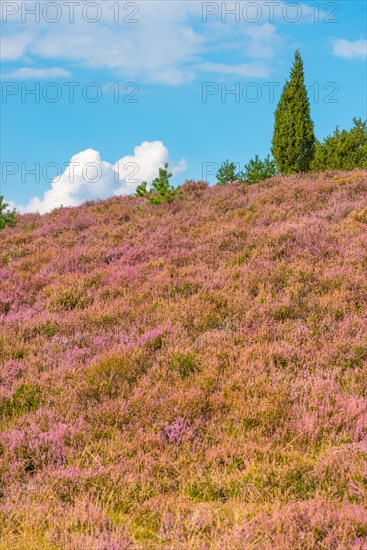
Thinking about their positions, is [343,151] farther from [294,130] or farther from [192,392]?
[192,392]

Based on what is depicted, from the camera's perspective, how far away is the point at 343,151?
83.5 feet

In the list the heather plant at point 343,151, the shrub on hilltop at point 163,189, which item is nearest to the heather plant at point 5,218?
the shrub on hilltop at point 163,189

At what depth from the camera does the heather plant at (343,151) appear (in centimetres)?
2503

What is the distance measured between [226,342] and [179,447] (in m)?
2.46

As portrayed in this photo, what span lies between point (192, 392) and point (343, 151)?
2327 centimetres

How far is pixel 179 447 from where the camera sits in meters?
4.71

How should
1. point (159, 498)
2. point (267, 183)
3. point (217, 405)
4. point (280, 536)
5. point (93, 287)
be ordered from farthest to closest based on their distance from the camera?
point (267, 183) < point (93, 287) < point (217, 405) < point (159, 498) < point (280, 536)

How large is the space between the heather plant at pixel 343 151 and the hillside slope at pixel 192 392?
14.0 metres

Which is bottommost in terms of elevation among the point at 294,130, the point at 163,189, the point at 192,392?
the point at 192,392

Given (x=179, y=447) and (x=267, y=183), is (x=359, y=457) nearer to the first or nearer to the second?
(x=179, y=447)

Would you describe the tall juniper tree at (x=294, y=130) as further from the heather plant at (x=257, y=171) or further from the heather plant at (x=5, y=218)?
the heather plant at (x=5, y=218)

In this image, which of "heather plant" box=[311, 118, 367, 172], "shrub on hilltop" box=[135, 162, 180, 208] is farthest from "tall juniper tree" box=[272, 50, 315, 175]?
"shrub on hilltop" box=[135, 162, 180, 208]

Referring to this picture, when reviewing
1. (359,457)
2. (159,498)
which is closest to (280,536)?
(159,498)

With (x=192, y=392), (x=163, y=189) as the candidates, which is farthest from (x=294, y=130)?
(x=192, y=392)
